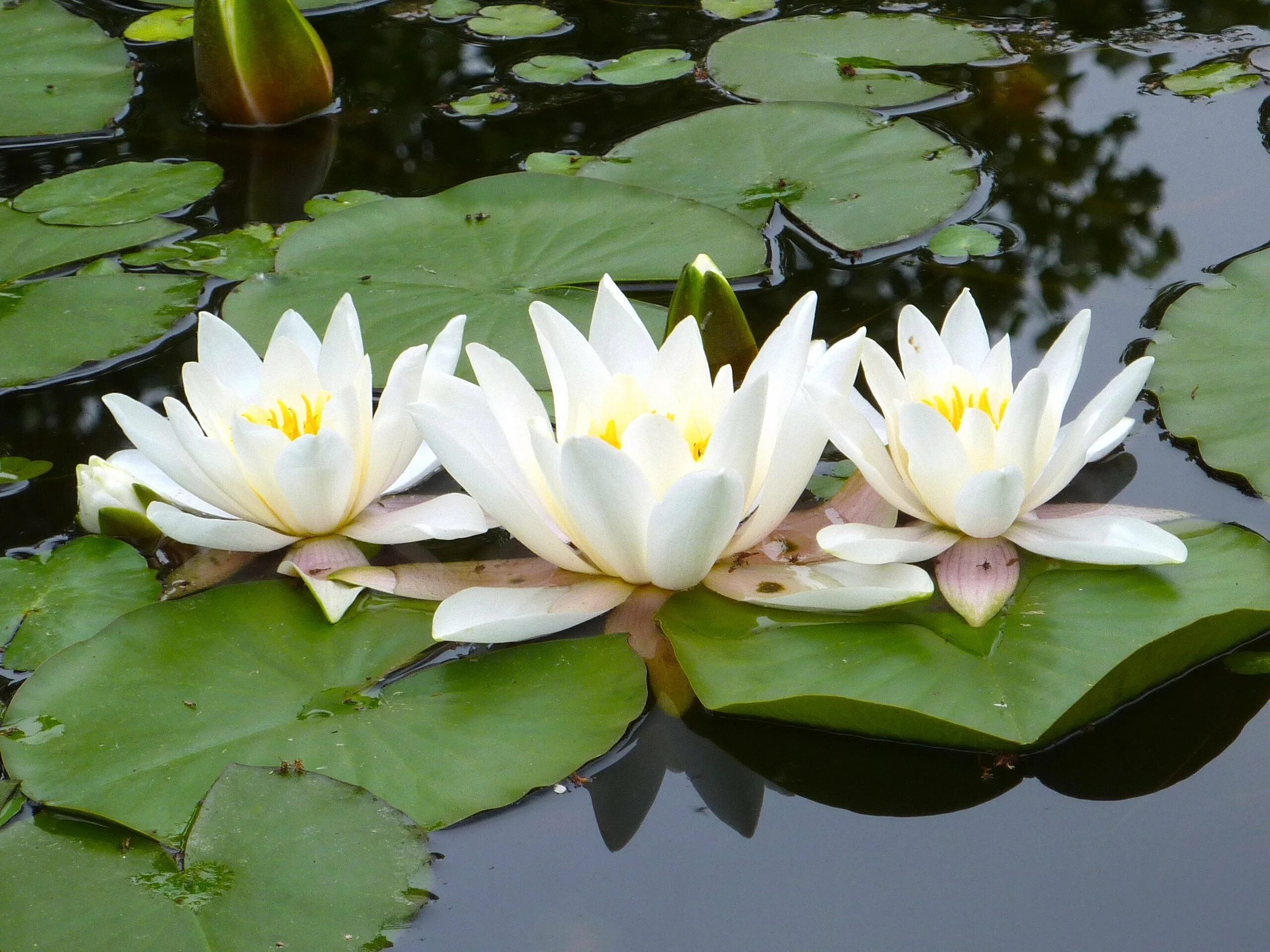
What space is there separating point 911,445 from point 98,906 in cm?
112

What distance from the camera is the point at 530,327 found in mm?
2254

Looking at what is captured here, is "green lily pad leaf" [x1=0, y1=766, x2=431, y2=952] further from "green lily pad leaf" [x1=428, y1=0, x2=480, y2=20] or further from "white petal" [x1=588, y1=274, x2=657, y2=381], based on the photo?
"green lily pad leaf" [x1=428, y1=0, x2=480, y2=20]

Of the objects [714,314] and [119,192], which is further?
[119,192]

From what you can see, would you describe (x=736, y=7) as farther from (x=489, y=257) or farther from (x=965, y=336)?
(x=965, y=336)

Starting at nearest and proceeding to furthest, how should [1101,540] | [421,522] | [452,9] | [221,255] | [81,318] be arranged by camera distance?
[1101,540] < [421,522] < [81,318] < [221,255] < [452,9]

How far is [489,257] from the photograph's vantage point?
2.48 metres

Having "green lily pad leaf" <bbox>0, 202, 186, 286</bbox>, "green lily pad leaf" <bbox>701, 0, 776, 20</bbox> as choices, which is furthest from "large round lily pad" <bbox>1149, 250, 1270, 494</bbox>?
"green lily pad leaf" <bbox>0, 202, 186, 286</bbox>

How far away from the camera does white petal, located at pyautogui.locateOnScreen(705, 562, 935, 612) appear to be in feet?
4.84

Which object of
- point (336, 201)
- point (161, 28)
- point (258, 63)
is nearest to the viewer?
point (336, 201)

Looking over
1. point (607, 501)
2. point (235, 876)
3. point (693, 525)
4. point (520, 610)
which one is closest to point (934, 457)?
point (693, 525)

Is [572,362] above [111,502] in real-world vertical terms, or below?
above

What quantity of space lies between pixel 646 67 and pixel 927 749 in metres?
2.66

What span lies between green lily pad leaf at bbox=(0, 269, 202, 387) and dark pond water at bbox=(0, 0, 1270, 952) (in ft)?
0.22

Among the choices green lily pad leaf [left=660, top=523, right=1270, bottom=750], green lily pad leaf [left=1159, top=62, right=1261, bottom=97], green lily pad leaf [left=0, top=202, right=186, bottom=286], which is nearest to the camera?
green lily pad leaf [left=660, top=523, right=1270, bottom=750]
